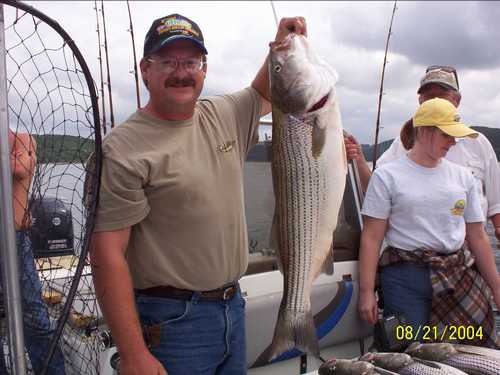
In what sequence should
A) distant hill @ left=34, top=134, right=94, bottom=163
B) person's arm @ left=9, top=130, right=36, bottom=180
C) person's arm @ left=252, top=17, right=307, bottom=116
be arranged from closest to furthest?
person's arm @ left=252, top=17, right=307, bottom=116, distant hill @ left=34, top=134, right=94, bottom=163, person's arm @ left=9, top=130, right=36, bottom=180

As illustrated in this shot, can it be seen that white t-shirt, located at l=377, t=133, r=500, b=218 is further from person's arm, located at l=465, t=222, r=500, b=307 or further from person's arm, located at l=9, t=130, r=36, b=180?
person's arm, located at l=9, t=130, r=36, b=180

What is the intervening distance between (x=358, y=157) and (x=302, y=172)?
4.92 ft

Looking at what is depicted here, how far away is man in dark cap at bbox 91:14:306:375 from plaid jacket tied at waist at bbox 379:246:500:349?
152 cm

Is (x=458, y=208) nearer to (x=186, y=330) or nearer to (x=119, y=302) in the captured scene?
(x=186, y=330)

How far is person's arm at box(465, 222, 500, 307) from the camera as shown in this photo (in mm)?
3664

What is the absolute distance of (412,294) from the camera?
3504 millimetres

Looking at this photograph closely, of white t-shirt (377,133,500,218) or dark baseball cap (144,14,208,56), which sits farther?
white t-shirt (377,133,500,218)

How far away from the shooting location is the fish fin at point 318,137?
226cm

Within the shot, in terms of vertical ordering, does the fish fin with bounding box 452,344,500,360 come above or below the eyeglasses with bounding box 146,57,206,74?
below

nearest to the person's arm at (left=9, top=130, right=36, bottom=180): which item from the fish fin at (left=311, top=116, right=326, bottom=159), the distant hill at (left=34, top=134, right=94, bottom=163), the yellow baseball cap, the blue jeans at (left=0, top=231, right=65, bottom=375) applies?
the distant hill at (left=34, top=134, right=94, bottom=163)

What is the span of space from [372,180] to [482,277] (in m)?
1.11

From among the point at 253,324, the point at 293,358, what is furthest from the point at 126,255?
the point at 293,358

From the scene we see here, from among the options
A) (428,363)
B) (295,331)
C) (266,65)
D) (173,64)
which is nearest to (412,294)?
(428,363)
